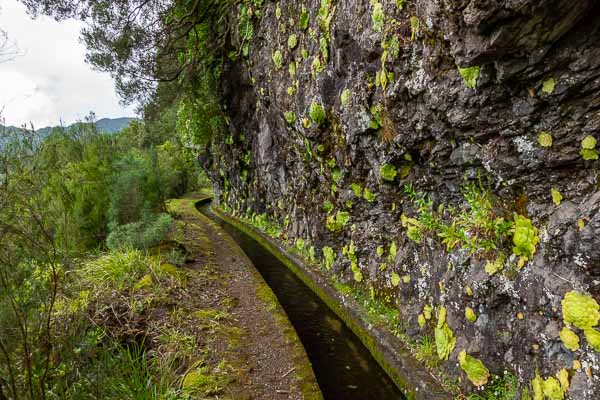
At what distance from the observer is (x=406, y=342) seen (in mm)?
4027

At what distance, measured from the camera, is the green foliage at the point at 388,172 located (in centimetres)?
441

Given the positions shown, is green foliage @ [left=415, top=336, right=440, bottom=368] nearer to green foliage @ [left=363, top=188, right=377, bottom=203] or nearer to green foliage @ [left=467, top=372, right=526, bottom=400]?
green foliage @ [left=467, top=372, right=526, bottom=400]

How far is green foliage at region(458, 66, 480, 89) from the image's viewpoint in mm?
2840

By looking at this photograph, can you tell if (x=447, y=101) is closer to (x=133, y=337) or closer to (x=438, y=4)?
(x=438, y=4)

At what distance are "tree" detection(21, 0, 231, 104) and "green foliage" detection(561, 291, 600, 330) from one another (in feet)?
30.1

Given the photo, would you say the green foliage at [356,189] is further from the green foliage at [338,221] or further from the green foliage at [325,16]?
the green foliage at [325,16]

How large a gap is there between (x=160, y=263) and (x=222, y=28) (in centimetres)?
713

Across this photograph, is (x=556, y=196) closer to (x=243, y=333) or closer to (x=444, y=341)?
(x=444, y=341)

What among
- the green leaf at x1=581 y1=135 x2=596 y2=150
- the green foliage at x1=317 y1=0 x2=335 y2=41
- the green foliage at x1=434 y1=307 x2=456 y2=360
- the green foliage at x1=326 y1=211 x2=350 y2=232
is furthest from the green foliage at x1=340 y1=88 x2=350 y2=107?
the green leaf at x1=581 y1=135 x2=596 y2=150

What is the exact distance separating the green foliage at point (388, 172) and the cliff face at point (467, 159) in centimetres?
3

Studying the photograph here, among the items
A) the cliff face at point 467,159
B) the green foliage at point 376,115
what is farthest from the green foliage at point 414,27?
the green foliage at point 376,115

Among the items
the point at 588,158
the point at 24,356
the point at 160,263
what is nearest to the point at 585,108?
the point at 588,158

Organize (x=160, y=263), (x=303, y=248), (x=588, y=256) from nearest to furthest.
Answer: (x=588, y=256)
(x=160, y=263)
(x=303, y=248)

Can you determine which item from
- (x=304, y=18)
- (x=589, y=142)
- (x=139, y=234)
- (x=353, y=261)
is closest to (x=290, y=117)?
(x=304, y=18)
